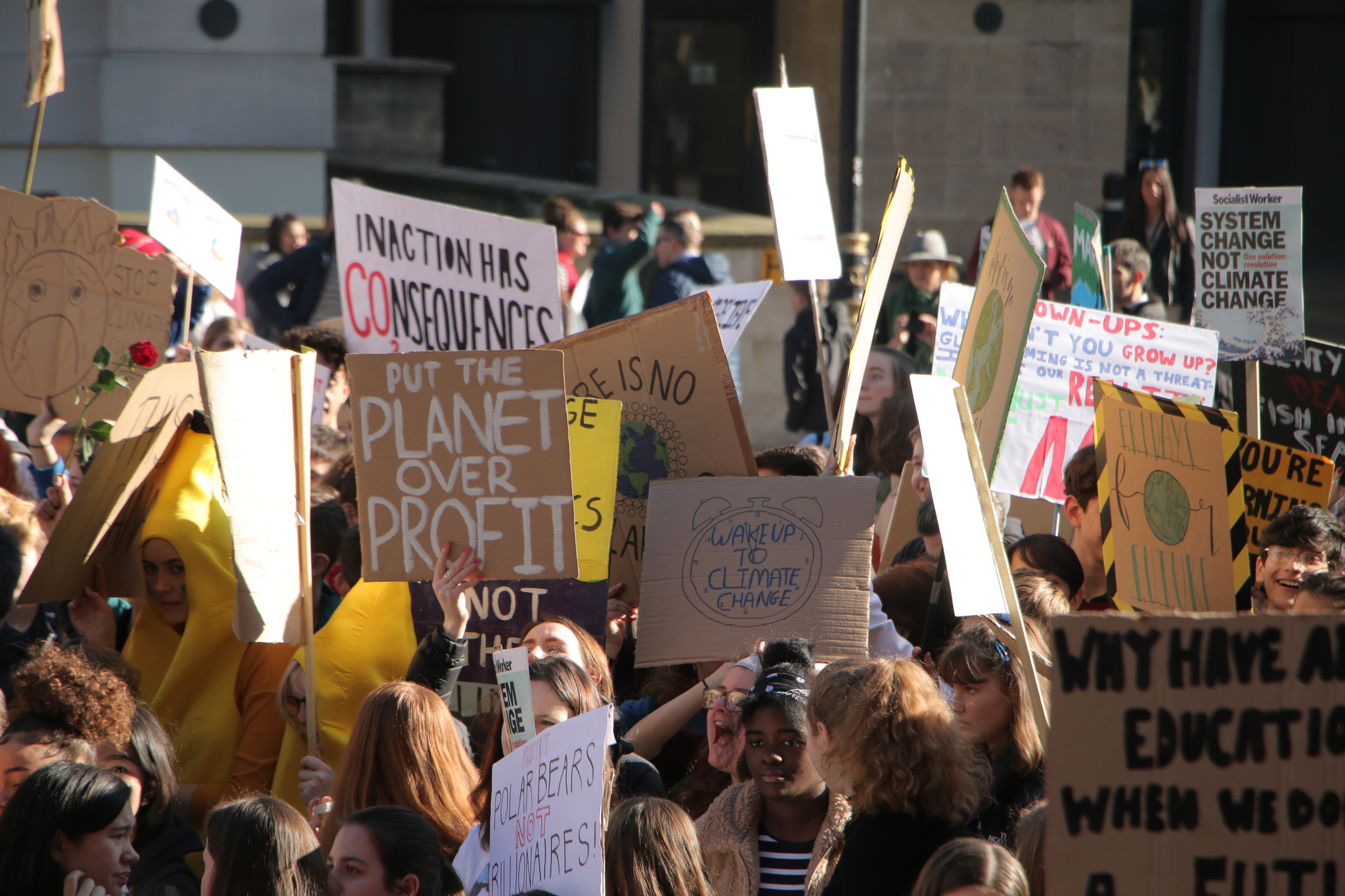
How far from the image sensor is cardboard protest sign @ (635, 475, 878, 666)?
12.7 ft

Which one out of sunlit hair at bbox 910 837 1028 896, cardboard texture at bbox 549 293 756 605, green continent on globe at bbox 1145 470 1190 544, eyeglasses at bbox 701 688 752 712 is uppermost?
cardboard texture at bbox 549 293 756 605

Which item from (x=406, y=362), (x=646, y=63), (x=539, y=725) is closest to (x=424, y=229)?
(x=406, y=362)

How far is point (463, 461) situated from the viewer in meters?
3.78

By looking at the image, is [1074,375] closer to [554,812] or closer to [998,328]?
[998,328]

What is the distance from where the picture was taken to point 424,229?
17.7 feet

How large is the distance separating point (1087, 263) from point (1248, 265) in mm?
842

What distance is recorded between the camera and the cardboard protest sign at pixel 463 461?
373 cm

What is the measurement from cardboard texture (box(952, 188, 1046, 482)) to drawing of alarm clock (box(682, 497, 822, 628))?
1.68 ft

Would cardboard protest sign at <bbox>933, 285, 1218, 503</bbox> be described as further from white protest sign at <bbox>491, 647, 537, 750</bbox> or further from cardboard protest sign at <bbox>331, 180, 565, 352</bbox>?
white protest sign at <bbox>491, 647, 537, 750</bbox>

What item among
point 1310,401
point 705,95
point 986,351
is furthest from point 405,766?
point 705,95

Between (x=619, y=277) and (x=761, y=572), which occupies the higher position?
(x=619, y=277)

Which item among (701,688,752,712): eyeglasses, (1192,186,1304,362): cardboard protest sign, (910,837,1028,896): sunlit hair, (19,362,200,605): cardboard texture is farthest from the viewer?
(1192,186,1304,362): cardboard protest sign

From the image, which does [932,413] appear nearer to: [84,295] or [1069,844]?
[1069,844]

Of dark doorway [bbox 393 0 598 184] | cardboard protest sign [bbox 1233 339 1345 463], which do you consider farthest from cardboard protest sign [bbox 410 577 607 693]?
dark doorway [bbox 393 0 598 184]
